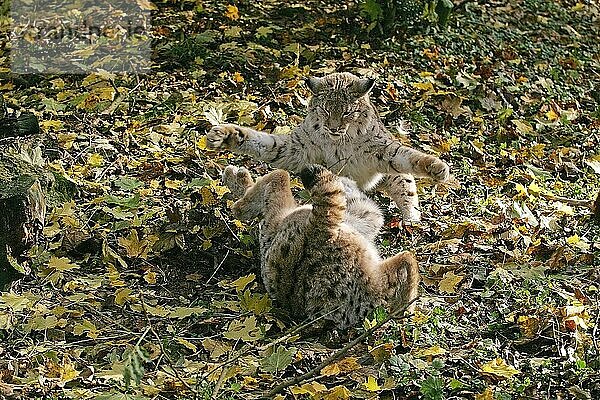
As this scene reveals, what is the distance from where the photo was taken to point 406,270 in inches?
175

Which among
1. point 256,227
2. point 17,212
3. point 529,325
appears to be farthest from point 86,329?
point 529,325

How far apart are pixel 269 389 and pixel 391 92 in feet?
14.5

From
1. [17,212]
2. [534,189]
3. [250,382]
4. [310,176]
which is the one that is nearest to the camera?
[250,382]

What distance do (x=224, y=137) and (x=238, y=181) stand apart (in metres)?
0.34

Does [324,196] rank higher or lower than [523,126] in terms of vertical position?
higher

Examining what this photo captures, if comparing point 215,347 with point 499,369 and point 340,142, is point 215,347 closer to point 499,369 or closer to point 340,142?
point 499,369

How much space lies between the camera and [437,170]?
5477 millimetres


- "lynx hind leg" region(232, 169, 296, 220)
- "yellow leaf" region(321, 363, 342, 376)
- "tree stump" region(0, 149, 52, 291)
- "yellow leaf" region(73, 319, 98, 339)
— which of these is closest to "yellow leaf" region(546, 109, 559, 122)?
"lynx hind leg" region(232, 169, 296, 220)

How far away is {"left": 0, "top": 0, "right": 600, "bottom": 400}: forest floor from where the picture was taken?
4082mm

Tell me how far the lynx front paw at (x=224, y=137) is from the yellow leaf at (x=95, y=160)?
1.14 meters

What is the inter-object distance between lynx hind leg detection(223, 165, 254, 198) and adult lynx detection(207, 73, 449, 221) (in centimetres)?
15

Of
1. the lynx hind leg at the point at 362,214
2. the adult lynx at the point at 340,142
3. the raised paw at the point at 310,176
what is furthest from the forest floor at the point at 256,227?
the raised paw at the point at 310,176

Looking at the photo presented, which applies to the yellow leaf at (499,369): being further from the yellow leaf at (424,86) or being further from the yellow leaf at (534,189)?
the yellow leaf at (424,86)

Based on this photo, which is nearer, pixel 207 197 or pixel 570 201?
pixel 207 197
